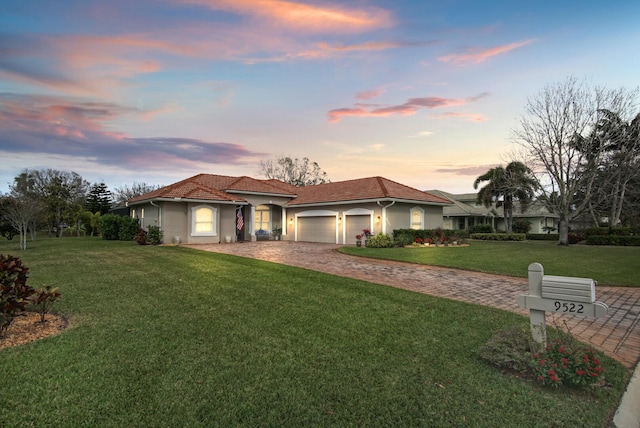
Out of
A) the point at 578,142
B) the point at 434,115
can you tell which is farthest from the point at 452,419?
the point at 578,142

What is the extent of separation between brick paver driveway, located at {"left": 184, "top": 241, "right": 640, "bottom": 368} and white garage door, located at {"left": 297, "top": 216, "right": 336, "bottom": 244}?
9629 millimetres

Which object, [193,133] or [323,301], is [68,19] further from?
[323,301]

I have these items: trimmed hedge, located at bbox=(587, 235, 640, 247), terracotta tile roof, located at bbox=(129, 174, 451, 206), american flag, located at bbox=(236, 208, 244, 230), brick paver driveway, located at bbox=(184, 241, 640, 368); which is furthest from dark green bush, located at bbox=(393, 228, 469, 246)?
trimmed hedge, located at bbox=(587, 235, 640, 247)

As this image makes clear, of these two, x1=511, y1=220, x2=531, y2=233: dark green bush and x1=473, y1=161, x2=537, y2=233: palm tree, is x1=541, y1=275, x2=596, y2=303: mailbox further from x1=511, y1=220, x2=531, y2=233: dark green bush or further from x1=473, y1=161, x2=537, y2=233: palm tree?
x1=511, y1=220, x2=531, y2=233: dark green bush

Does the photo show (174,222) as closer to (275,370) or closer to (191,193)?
(191,193)

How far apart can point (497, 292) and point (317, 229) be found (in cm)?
1605

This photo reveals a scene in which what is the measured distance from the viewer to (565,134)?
841 inches

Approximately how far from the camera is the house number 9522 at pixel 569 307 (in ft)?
9.90

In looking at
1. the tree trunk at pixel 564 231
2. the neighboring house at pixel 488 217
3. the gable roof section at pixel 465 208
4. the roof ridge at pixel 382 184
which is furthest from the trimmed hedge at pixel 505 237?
the roof ridge at pixel 382 184

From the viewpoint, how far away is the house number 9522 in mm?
3018

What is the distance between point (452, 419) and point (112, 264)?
1101cm

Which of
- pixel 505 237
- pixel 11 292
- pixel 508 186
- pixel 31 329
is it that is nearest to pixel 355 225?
pixel 508 186

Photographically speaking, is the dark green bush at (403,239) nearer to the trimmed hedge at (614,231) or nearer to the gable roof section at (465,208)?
the gable roof section at (465,208)

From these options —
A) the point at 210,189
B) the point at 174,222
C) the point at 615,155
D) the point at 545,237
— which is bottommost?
the point at 545,237
